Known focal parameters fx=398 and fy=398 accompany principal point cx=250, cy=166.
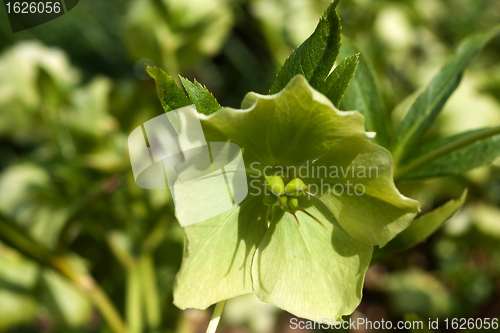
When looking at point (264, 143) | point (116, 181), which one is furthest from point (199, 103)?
point (116, 181)

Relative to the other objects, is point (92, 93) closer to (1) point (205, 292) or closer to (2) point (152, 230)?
(2) point (152, 230)

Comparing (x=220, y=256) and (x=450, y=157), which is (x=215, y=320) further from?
(x=450, y=157)

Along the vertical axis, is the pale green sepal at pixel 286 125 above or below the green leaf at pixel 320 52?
below

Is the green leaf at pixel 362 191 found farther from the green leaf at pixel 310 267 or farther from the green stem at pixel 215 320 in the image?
the green stem at pixel 215 320

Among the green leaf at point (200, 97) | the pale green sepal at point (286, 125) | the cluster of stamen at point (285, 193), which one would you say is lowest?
the cluster of stamen at point (285, 193)

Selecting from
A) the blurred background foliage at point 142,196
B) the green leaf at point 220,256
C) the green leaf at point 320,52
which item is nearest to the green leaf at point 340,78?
the green leaf at point 320,52

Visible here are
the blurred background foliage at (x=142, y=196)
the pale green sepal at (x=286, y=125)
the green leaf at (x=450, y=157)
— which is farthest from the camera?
the blurred background foliage at (x=142, y=196)

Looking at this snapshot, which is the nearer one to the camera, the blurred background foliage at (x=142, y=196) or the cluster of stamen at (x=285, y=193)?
the cluster of stamen at (x=285, y=193)
